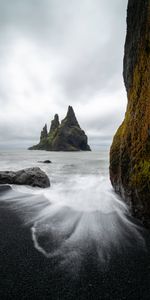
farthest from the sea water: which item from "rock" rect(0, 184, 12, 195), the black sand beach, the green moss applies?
the green moss

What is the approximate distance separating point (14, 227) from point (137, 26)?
11.0m

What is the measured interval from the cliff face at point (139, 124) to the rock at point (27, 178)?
6.23m

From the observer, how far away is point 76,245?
4.36 meters

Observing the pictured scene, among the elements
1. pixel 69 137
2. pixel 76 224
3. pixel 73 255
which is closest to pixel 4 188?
pixel 76 224

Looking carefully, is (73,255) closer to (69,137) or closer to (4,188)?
(4,188)

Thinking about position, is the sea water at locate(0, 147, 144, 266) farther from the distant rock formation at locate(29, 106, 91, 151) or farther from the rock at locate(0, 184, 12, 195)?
the distant rock formation at locate(29, 106, 91, 151)

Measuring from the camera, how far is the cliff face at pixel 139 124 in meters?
5.29

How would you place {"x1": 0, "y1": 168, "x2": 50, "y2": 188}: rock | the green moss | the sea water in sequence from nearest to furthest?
the sea water < the green moss < {"x1": 0, "y1": 168, "x2": 50, "y2": 188}: rock

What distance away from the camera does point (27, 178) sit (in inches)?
484

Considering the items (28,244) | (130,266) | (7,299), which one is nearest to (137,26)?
(130,266)

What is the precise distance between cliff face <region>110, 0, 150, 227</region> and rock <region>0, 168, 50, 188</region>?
20.4ft

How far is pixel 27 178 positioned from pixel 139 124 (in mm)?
9519

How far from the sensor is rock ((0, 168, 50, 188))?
12.1 meters

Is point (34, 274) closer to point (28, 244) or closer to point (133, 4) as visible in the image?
point (28, 244)
